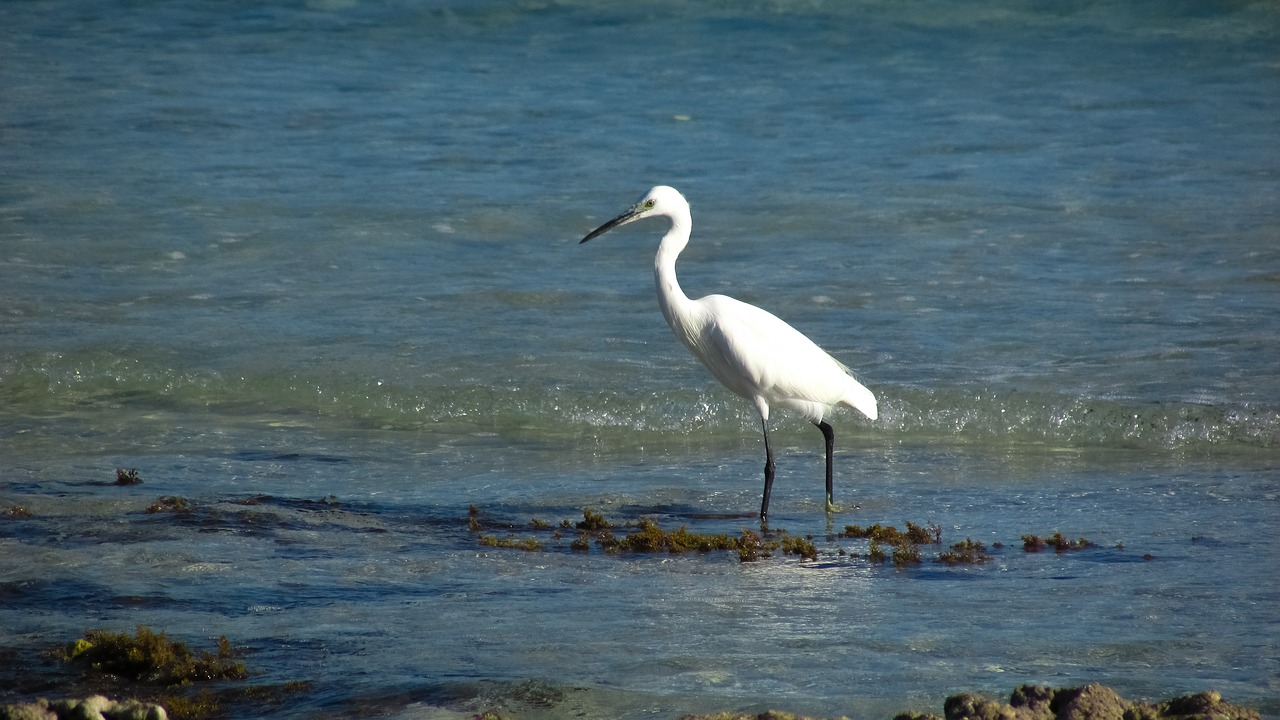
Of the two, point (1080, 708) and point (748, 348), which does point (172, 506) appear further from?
point (1080, 708)

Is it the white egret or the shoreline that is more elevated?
the white egret

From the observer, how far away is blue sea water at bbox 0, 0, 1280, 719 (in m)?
4.44

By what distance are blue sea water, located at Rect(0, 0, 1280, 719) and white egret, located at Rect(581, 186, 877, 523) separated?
0.42m

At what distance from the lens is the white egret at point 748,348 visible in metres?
6.84

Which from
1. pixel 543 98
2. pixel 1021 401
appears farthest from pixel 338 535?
pixel 543 98

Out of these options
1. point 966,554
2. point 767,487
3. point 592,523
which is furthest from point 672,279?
point 966,554

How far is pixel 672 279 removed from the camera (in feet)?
23.1

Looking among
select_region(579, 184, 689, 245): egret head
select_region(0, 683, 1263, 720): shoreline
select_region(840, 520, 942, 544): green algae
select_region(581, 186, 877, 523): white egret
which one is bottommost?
select_region(840, 520, 942, 544): green algae

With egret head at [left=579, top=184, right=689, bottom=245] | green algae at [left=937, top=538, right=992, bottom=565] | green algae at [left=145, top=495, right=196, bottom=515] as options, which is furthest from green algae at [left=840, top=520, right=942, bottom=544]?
green algae at [left=145, top=495, right=196, bottom=515]

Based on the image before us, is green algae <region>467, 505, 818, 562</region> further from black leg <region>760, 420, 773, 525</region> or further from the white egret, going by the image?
the white egret

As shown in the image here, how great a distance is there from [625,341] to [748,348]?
8.37 feet

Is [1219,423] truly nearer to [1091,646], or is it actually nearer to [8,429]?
[1091,646]

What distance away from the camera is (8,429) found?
767cm

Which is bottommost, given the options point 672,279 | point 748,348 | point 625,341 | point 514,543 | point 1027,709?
point 514,543
